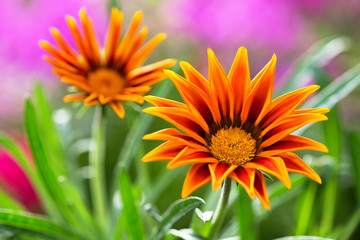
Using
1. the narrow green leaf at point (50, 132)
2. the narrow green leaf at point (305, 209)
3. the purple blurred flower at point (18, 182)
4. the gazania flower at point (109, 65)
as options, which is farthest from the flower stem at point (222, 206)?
the purple blurred flower at point (18, 182)

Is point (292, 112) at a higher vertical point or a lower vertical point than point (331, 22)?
lower

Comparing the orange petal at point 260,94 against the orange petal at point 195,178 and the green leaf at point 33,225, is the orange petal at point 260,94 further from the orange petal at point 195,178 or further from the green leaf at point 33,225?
the green leaf at point 33,225

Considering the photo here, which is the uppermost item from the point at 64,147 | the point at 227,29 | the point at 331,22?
the point at 227,29

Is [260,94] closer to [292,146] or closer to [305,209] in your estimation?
[292,146]

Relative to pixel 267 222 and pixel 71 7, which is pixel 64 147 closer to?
pixel 267 222

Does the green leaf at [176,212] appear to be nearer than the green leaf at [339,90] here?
Yes

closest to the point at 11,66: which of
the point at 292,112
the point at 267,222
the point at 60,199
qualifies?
the point at 60,199

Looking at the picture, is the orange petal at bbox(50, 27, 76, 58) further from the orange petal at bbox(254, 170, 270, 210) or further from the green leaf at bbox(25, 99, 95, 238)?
the orange petal at bbox(254, 170, 270, 210)

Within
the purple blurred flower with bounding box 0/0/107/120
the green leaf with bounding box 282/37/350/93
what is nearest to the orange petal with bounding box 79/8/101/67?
the green leaf with bounding box 282/37/350/93
